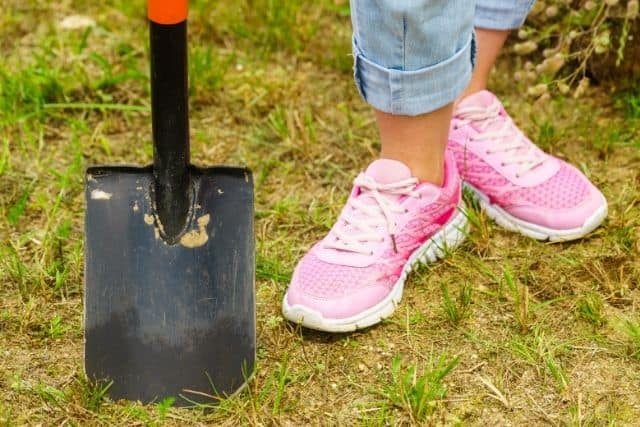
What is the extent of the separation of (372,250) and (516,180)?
43 cm

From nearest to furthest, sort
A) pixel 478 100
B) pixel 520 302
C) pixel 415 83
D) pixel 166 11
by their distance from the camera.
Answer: pixel 166 11 → pixel 415 83 → pixel 520 302 → pixel 478 100

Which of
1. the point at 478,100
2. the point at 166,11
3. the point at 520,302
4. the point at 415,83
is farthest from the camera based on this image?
the point at 478,100

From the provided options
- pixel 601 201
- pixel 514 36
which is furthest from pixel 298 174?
pixel 514 36

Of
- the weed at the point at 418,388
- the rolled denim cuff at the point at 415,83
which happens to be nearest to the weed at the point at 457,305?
the weed at the point at 418,388

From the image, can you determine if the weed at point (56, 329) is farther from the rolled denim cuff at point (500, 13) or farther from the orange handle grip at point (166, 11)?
the rolled denim cuff at point (500, 13)

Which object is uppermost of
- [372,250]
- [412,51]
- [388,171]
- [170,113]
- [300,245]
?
[412,51]

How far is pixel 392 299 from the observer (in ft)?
5.97

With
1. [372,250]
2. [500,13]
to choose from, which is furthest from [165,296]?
[500,13]

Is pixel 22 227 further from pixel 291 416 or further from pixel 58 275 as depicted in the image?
pixel 291 416

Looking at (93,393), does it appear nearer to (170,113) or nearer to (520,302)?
(170,113)

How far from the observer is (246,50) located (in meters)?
2.81

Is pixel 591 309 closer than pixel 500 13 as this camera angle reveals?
Yes

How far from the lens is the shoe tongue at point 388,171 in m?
1.83

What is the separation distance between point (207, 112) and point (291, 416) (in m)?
1.16
